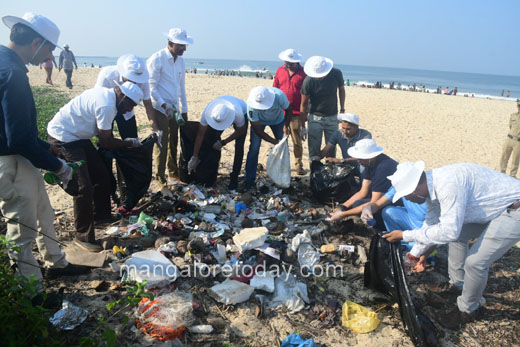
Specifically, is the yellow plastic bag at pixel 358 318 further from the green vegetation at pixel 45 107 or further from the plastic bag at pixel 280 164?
the green vegetation at pixel 45 107

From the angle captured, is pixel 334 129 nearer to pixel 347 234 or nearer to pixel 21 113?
pixel 347 234

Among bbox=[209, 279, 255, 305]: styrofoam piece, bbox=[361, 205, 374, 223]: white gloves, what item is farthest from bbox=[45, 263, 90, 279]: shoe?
bbox=[361, 205, 374, 223]: white gloves

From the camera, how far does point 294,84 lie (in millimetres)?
5945

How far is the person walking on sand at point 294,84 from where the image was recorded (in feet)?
19.1

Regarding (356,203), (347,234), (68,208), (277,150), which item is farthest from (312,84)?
(68,208)

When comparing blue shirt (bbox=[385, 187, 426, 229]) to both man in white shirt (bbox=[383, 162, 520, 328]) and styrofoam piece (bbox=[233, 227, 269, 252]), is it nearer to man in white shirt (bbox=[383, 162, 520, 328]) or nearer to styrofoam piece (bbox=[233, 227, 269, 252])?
man in white shirt (bbox=[383, 162, 520, 328])

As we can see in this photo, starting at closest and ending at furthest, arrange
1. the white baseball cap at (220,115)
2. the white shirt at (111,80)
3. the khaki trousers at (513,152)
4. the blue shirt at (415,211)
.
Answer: the blue shirt at (415,211) < the white shirt at (111,80) < the white baseball cap at (220,115) < the khaki trousers at (513,152)

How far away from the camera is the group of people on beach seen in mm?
2564

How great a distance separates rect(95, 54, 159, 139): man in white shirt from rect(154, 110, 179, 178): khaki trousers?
17cm

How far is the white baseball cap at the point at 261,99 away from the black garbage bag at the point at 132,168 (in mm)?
1482

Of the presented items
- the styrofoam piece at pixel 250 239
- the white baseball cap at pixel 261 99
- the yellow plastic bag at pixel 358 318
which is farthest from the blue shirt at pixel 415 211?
the white baseball cap at pixel 261 99

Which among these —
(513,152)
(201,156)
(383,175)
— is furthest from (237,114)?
(513,152)

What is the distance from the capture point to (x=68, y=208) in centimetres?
462

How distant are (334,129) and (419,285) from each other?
294cm
